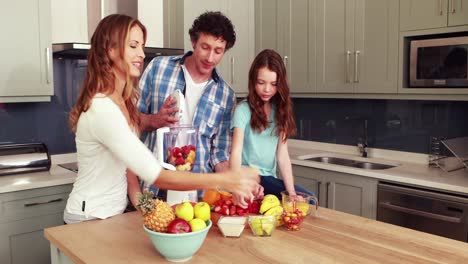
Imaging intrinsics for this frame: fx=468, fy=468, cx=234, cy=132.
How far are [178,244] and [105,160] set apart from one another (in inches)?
19.2

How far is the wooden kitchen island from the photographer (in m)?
1.37

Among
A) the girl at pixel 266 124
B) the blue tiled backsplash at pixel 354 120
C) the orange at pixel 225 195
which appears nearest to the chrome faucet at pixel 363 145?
the blue tiled backsplash at pixel 354 120

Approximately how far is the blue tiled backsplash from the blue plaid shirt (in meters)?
1.23

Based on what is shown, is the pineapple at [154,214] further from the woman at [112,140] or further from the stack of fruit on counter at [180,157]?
the stack of fruit on counter at [180,157]

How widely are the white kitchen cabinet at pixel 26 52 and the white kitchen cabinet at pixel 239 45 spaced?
135 cm

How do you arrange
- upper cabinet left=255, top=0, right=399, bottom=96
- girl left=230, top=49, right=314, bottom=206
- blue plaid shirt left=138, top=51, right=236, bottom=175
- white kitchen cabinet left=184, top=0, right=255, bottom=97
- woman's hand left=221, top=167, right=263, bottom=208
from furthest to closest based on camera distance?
1. white kitchen cabinet left=184, top=0, right=255, bottom=97
2. upper cabinet left=255, top=0, right=399, bottom=96
3. blue plaid shirt left=138, top=51, right=236, bottom=175
4. girl left=230, top=49, right=314, bottom=206
5. woman's hand left=221, top=167, right=263, bottom=208

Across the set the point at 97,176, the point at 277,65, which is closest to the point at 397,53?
the point at 277,65

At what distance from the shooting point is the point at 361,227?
1668 mm

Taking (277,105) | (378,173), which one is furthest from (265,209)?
(378,173)

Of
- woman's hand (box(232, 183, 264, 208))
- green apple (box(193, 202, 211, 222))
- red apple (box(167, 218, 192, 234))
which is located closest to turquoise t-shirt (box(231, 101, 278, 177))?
woman's hand (box(232, 183, 264, 208))

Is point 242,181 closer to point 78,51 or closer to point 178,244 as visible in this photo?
point 178,244

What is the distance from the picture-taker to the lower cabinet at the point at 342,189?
3.03 meters

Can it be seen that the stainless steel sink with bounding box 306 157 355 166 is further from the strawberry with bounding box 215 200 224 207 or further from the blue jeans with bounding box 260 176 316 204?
the strawberry with bounding box 215 200 224 207

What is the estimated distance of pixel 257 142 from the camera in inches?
90.2
